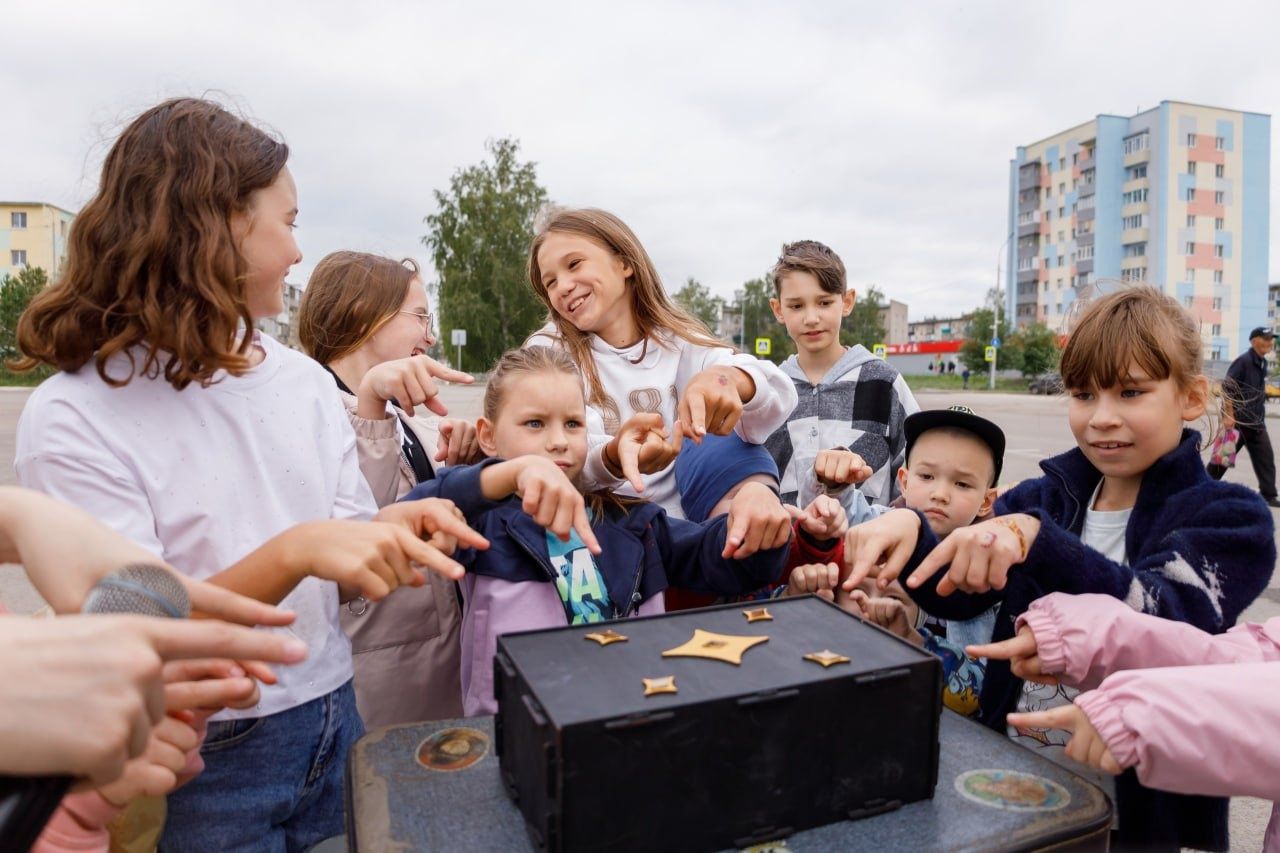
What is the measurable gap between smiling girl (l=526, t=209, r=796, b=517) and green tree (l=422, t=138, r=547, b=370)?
24.5 m

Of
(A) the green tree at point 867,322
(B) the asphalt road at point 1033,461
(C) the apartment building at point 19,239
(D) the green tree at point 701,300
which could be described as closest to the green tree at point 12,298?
(C) the apartment building at point 19,239

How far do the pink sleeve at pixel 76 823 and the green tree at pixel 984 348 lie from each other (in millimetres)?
48205

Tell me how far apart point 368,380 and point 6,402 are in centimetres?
2260

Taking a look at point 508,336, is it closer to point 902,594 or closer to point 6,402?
point 6,402

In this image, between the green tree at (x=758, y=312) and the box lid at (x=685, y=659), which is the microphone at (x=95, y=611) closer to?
the box lid at (x=685, y=659)

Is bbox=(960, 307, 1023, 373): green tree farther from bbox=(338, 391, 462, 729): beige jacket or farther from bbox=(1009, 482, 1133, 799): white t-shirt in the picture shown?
bbox=(338, 391, 462, 729): beige jacket

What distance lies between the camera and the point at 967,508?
195 centimetres

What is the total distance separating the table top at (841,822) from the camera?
0.88 metres

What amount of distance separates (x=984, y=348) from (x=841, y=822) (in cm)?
4819

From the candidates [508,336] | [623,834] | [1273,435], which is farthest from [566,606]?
[508,336]

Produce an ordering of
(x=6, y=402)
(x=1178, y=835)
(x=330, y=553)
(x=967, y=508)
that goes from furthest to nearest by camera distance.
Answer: (x=6, y=402), (x=967, y=508), (x=1178, y=835), (x=330, y=553)

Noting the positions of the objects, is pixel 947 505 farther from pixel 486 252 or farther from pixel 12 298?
pixel 12 298

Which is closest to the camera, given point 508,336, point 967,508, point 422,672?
point 422,672

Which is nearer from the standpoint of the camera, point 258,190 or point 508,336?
point 258,190
